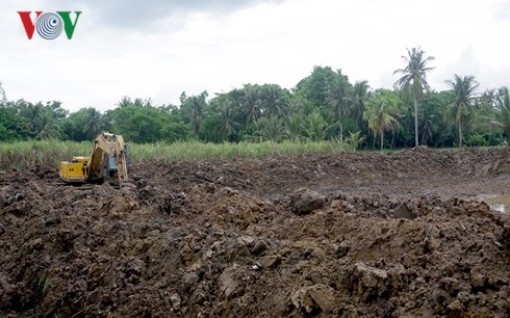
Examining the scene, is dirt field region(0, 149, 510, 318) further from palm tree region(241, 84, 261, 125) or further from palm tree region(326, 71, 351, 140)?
palm tree region(326, 71, 351, 140)

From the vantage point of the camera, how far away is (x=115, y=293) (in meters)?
6.64

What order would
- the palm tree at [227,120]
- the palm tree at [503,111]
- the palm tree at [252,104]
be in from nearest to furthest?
1. the palm tree at [503,111]
2. the palm tree at [227,120]
3. the palm tree at [252,104]

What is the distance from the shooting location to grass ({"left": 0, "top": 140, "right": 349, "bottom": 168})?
2097 centimetres

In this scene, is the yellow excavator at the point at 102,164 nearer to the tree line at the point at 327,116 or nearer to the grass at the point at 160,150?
the grass at the point at 160,150

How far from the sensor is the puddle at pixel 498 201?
13.2 m

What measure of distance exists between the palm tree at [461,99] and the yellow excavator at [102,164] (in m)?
39.1

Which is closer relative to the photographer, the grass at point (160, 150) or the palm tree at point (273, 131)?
the grass at point (160, 150)

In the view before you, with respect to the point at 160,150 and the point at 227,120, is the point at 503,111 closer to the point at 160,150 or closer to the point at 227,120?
the point at 160,150

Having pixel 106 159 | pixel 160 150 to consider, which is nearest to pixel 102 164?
pixel 106 159

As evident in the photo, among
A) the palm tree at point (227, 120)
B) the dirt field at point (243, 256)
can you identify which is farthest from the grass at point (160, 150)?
the palm tree at point (227, 120)

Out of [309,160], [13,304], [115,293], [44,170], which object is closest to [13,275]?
[13,304]

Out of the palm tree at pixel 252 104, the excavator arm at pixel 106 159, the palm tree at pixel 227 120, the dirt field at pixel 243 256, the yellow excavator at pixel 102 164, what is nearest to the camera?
the dirt field at pixel 243 256

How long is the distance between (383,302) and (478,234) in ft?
5.65

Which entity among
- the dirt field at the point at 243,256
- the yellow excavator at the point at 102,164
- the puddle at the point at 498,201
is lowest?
the puddle at the point at 498,201
